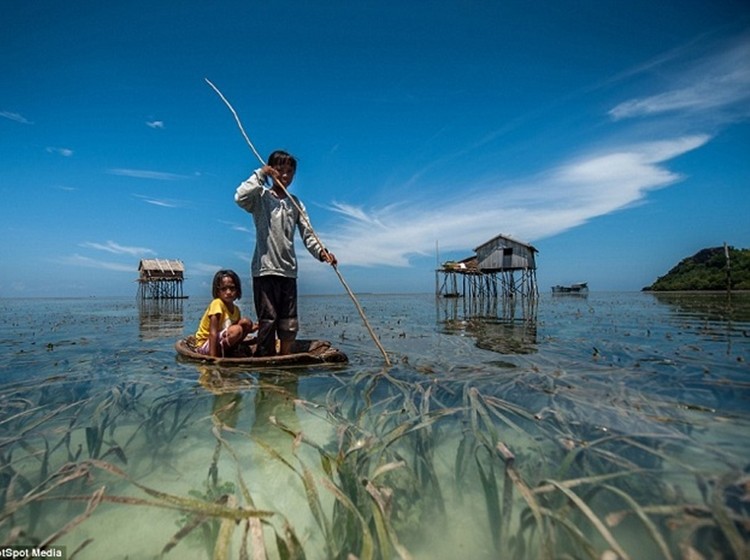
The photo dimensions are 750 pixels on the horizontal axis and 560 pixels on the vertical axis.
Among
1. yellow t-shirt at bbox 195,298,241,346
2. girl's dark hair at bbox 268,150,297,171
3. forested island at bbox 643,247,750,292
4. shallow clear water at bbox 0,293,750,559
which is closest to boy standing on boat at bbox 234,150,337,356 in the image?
girl's dark hair at bbox 268,150,297,171

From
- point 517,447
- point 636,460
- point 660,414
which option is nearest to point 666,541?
point 636,460

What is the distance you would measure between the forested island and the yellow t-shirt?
1790 inches

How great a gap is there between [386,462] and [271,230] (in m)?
3.68

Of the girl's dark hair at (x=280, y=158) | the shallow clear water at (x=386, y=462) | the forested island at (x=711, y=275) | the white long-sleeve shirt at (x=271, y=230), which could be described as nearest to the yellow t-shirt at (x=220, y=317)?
the white long-sleeve shirt at (x=271, y=230)

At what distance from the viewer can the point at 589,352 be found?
5910mm

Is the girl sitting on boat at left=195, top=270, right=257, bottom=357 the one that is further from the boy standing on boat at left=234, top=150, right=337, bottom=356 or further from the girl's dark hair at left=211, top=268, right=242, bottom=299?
the boy standing on boat at left=234, top=150, right=337, bottom=356

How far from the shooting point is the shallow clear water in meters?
1.43

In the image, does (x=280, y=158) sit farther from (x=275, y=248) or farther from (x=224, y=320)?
(x=224, y=320)

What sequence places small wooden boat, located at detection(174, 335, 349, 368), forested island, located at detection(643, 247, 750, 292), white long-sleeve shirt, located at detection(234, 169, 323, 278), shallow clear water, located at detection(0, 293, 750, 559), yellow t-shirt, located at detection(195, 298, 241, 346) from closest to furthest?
1. shallow clear water, located at detection(0, 293, 750, 559)
2. small wooden boat, located at detection(174, 335, 349, 368)
3. white long-sleeve shirt, located at detection(234, 169, 323, 278)
4. yellow t-shirt, located at detection(195, 298, 241, 346)
5. forested island, located at detection(643, 247, 750, 292)

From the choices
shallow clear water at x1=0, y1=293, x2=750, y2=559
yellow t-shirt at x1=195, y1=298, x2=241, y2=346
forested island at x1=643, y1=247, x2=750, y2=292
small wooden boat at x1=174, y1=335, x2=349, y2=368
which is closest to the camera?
shallow clear water at x1=0, y1=293, x2=750, y2=559

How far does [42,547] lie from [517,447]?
7.75 feet

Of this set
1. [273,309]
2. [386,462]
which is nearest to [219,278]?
[273,309]

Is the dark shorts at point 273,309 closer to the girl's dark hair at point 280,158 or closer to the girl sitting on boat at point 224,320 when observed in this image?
the girl sitting on boat at point 224,320

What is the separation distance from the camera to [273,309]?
4.93 m
